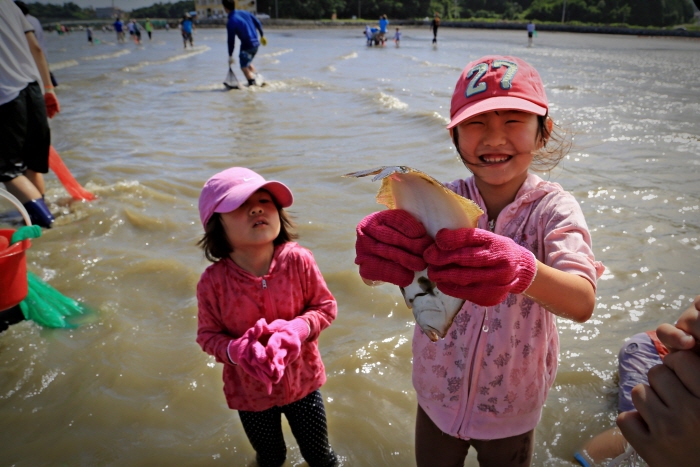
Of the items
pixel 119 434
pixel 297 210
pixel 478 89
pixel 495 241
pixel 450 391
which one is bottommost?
pixel 119 434

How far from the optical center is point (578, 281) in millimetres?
1375

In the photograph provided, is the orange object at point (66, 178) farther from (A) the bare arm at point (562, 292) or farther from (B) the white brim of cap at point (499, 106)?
(A) the bare arm at point (562, 292)

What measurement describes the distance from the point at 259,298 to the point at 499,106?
3.91ft

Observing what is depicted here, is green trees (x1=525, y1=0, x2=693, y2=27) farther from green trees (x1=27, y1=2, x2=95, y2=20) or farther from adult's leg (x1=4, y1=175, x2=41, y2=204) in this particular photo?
green trees (x1=27, y1=2, x2=95, y2=20)

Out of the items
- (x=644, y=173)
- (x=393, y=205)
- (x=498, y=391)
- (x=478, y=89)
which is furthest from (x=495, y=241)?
(x=644, y=173)

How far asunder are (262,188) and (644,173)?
569 cm

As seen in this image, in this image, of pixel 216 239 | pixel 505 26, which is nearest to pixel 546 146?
pixel 216 239

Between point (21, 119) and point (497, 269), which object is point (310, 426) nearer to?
point (497, 269)

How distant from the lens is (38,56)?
17.5 ft

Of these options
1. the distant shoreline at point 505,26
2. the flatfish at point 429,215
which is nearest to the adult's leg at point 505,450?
the flatfish at point 429,215

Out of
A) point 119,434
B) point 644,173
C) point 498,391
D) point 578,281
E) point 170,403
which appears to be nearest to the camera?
point 578,281

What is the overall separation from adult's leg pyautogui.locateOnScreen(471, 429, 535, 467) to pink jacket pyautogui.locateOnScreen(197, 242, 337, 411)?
0.75 m

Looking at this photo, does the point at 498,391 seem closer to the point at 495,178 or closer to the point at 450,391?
the point at 450,391

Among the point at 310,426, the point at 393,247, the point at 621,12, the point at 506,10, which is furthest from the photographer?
the point at 506,10
